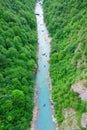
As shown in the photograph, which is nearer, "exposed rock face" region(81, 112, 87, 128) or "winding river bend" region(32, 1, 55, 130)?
"exposed rock face" region(81, 112, 87, 128)

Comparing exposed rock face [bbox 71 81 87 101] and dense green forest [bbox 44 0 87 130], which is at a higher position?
dense green forest [bbox 44 0 87 130]

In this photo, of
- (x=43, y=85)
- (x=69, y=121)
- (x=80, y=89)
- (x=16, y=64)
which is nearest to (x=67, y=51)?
(x=43, y=85)

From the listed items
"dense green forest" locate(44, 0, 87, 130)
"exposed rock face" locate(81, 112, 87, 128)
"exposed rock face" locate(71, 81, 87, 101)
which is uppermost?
"dense green forest" locate(44, 0, 87, 130)

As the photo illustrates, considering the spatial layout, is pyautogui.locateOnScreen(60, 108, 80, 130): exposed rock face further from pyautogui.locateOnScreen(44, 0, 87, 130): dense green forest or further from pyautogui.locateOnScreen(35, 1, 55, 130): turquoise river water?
pyautogui.locateOnScreen(35, 1, 55, 130): turquoise river water

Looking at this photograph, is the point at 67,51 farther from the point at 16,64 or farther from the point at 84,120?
the point at 84,120

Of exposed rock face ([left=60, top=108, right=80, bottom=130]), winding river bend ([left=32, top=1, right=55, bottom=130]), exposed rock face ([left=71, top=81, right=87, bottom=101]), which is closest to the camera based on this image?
exposed rock face ([left=60, top=108, right=80, bottom=130])

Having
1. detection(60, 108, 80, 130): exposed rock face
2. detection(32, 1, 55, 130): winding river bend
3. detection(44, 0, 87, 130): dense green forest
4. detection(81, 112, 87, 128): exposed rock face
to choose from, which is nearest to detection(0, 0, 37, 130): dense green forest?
detection(32, 1, 55, 130): winding river bend

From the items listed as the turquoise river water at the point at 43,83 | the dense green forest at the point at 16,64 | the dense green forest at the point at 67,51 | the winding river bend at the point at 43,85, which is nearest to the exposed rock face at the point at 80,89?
the dense green forest at the point at 67,51
